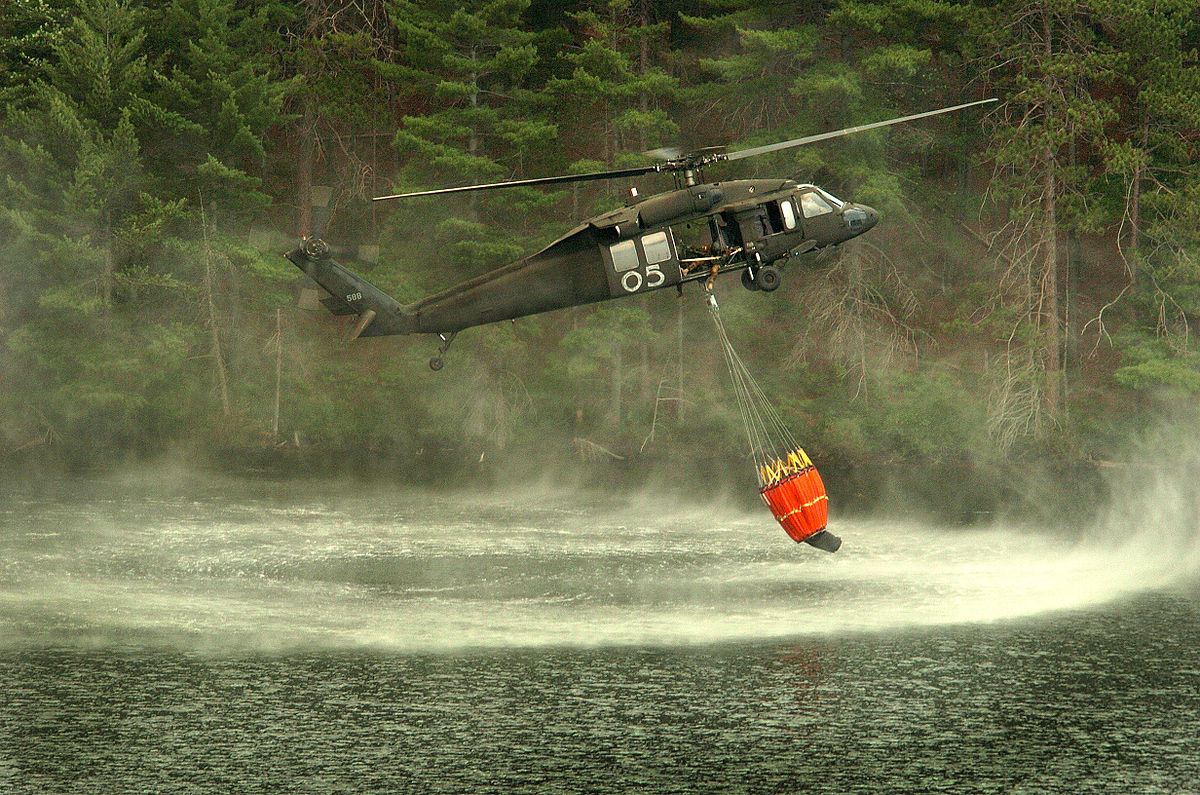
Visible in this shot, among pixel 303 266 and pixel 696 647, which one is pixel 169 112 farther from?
pixel 696 647

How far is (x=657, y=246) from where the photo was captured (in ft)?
75.8

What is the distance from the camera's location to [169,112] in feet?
151

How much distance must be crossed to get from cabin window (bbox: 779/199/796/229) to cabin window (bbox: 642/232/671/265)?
2.02 m

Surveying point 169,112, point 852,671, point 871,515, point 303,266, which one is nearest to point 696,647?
point 852,671

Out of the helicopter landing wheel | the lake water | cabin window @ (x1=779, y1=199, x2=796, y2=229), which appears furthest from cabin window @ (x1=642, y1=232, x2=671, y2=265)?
the lake water

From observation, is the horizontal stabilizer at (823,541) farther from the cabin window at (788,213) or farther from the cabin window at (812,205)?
the cabin window at (812,205)

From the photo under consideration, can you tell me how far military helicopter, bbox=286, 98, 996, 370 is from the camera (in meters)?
22.9

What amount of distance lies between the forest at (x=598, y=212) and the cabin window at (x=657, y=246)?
60.4 ft

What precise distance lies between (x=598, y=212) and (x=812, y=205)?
2150 centimetres

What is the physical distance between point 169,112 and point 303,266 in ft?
77.8

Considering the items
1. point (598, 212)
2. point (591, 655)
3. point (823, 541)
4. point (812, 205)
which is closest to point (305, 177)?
point (598, 212)

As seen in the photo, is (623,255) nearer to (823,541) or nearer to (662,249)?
(662,249)

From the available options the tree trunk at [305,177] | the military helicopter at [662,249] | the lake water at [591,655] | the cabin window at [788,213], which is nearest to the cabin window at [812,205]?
the military helicopter at [662,249]

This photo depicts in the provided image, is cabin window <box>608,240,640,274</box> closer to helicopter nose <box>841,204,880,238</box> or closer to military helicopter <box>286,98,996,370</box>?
military helicopter <box>286,98,996,370</box>
